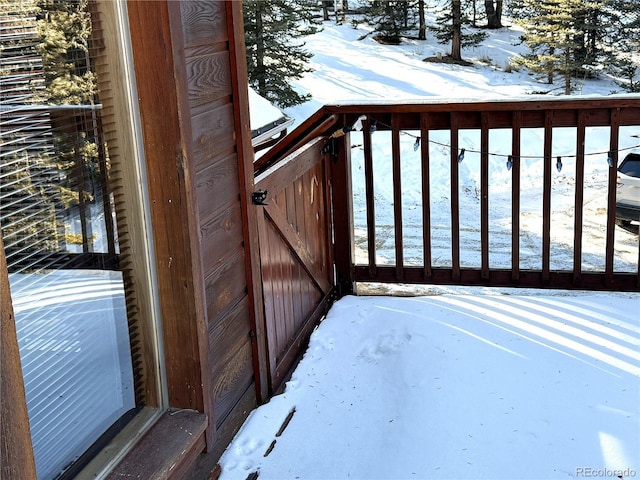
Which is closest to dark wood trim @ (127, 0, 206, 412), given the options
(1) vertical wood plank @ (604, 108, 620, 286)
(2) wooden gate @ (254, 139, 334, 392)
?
(2) wooden gate @ (254, 139, 334, 392)

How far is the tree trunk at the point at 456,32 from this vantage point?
18297 millimetres

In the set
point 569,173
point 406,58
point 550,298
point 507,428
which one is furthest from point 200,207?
point 406,58

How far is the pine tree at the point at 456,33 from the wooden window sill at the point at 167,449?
17.4 meters

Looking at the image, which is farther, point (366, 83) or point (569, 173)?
point (366, 83)

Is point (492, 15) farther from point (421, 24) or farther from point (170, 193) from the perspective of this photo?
point (170, 193)

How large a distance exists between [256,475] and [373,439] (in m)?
0.44

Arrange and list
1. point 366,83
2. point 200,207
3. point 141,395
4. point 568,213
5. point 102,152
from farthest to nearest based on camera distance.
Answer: point 366,83, point 568,213, point 200,207, point 141,395, point 102,152

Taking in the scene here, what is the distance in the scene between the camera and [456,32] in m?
18.4

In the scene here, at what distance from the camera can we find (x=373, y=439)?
2.48 metres

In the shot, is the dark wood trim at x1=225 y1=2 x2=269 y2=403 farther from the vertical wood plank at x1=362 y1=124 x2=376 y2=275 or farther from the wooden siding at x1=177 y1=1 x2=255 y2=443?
the vertical wood plank at x1=362 y1=124 x2=376 y2=275

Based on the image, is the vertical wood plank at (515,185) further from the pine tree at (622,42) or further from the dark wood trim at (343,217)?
the pine tree at (622,42)

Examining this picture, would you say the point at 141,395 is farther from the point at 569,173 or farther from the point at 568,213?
the point at 569,173

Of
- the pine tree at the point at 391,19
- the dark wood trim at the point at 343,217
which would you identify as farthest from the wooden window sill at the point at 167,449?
the pine tree at the point at 391,19

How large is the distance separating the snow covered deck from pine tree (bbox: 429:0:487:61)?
1577 centimetres
